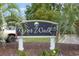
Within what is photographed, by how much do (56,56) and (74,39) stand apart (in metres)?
0.41

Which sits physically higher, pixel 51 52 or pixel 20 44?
pixel 20 44

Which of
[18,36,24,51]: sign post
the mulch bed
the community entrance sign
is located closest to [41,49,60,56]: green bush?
the mulch bed

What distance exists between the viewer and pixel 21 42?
4.30 meters

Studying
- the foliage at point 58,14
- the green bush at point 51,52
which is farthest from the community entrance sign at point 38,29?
the green bush at point 51,52

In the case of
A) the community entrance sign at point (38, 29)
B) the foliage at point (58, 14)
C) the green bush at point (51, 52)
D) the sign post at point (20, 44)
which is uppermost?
the foliage at point (58, 14)

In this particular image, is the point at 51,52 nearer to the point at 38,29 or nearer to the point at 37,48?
the point at 37,48

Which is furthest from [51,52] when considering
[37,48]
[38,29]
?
[38,29]

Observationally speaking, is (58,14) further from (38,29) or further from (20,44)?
(20,44)

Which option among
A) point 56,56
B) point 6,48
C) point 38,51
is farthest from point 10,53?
point 56,56

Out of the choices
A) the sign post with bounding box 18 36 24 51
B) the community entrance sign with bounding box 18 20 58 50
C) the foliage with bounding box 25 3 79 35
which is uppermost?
the foliage with bounding box 25 3 79 35

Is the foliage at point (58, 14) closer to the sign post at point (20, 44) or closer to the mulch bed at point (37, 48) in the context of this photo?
the mulch bed at point (37, 48)

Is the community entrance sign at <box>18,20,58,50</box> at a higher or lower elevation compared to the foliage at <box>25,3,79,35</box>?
lower

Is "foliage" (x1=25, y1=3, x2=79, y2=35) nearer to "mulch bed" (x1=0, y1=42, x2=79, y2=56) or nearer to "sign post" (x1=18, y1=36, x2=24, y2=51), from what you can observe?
"mulch bed" (x1=0, y1=42, x2=79, y2=56)

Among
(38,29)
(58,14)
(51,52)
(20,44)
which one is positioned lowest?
(51,52)
